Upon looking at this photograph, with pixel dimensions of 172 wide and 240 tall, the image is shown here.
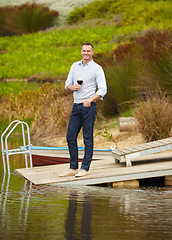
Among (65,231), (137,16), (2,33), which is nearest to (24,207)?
(65,231)

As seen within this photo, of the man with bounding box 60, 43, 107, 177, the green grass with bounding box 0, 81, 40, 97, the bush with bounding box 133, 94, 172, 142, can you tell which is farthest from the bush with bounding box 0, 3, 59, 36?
the man with bounding box 60, 43, 107, 177

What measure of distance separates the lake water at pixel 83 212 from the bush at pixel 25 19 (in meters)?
36.7

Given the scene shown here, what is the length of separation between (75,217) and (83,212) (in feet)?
1.03

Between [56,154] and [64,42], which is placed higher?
[64,42]

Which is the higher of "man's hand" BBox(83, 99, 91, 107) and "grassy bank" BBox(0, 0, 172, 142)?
"grassy bank" BBox(0, 0, 172, 142)

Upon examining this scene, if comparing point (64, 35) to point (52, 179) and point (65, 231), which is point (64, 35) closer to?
point (52, 179)

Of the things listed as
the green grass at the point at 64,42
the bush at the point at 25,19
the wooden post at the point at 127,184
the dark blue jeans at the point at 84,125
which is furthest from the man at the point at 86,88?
the bush at the point at 25,19

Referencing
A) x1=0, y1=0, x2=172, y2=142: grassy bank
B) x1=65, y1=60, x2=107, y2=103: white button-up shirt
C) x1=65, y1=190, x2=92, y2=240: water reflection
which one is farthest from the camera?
x1=0, y1=0, x2=172, y2=142: grassy bank

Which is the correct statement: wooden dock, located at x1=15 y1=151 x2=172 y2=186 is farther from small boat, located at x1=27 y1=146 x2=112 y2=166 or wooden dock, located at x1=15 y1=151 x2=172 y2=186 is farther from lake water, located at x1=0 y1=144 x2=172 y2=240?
small boat, located at x1=27 y1=146 x2=112 y2=166

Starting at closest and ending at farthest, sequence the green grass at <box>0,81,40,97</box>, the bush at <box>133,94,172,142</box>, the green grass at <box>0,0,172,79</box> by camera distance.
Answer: the bush at <box>133,94,172,142</box>
the green grass at <box>0,81,40,97</box>
the green grass at <box>0,0,172,79</box>

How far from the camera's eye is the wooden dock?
8414 millimetres

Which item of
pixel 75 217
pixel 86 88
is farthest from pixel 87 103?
pixel 75 217

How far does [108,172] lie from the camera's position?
884 centimetres

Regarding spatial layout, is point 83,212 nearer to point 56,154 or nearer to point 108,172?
point 108,172
